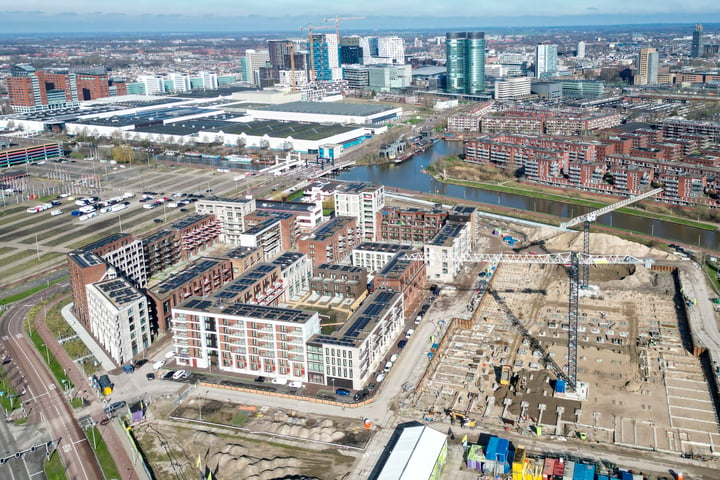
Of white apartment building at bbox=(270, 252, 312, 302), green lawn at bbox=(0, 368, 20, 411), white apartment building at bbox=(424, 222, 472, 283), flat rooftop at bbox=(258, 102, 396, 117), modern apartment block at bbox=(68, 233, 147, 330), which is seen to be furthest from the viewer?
flat rooftop at bbox=(258, 102, 396, 117)

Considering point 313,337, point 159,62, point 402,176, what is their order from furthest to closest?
point 159,62, point 402,176, point 313,337

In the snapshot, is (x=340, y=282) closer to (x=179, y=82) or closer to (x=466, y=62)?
(x=466, y=62)

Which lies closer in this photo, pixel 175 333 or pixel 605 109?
pixel 175 333

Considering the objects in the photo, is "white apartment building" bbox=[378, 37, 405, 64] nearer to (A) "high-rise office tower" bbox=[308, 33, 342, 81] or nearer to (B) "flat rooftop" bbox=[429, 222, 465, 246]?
(A) "high-rise office tower" bbox=[308, 33, 342, 81]

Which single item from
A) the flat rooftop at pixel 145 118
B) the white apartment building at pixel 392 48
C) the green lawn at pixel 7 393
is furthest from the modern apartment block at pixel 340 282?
the white apartment building at pixel 392 48

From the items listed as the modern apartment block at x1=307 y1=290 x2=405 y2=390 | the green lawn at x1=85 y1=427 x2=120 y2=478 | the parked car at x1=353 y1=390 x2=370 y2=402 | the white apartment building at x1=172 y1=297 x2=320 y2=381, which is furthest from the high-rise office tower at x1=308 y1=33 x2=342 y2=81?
the green lawn at x1=85 y1=427 x2=120 y2=478

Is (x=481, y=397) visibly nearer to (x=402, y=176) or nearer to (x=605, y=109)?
(x=402, y=176)

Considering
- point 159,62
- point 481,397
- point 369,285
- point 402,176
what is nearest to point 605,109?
point 402,176
